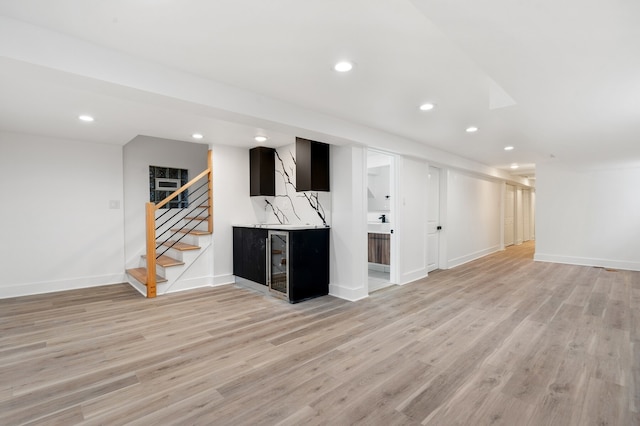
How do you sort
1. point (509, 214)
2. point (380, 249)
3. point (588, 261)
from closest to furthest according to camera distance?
1. point (380, 249)
2. point (588, 261)
3. point (509, 214)

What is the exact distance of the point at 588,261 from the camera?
671 centimetres

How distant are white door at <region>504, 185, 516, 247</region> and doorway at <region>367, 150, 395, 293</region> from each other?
5076 millimetres

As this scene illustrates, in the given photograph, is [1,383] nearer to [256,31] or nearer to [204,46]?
[204,46]

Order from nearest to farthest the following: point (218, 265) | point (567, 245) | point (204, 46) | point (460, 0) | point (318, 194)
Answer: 1. point (460, 0)
2. point (204, 46)
3. point (318, 194)
4. point (218, 265)
5. point (567, 245)

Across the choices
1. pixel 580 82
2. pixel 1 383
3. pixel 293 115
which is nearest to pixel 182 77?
pixel 293 115

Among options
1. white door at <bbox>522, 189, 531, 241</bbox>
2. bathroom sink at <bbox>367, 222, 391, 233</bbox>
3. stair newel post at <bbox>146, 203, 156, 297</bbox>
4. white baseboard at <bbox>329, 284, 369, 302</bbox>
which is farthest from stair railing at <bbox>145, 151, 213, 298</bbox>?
white door at <bbox>522, 189, 531, 241</bbox>

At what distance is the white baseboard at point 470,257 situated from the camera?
654cm

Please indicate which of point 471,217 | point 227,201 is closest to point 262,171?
point 227,201

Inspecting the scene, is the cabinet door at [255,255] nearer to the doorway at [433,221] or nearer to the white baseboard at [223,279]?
the white baseboard at [223,279]

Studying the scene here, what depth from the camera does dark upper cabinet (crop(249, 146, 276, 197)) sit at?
522 centimetres

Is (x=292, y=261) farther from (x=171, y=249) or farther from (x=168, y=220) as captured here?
(x=168, y=220)

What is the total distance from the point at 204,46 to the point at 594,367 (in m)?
3.71

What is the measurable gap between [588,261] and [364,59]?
743 centimetres

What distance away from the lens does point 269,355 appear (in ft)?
8.43
